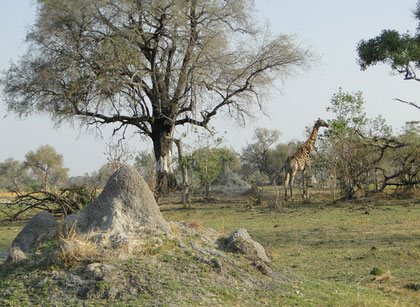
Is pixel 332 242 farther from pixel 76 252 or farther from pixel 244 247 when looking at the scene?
pixel 76 252

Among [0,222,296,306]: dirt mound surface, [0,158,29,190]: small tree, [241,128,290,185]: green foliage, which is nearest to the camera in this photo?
[0,222,296,306]: dirt mound surface

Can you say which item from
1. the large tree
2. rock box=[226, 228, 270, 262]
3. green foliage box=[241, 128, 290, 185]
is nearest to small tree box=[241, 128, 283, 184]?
green foliage box=[241, 128, 290, 185]

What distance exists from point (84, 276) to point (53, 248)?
0.93 metres

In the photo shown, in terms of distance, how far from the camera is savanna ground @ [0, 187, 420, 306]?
6.53 m

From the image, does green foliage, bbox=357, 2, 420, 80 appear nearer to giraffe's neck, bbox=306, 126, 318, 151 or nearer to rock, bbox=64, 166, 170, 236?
giraffe's neck, bbox=306, 126, 318, 151

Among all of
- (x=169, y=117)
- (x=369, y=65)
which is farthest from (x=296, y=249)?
(x=169, y=117)

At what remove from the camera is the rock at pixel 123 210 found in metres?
6.91

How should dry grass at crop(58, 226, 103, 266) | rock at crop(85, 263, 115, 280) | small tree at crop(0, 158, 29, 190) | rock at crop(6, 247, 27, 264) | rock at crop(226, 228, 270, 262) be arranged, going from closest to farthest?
rock at crop(85, 263, 115, 280), dry grass at crop(58, 226, 103, 266), rock at crop(6, 247, 27, 264), rock at crop(226, 228, 270, 262), small tree at crop(0, 158, 29, 190)

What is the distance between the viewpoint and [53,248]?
6406 mm

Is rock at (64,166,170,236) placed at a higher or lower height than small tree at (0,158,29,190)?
lower

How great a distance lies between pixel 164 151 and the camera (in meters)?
23.4

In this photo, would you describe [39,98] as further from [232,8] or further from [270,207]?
[270,207]

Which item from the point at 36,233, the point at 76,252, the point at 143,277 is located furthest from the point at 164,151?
the point at 143,277

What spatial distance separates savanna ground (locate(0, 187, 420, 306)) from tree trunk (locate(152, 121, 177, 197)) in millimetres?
2667
